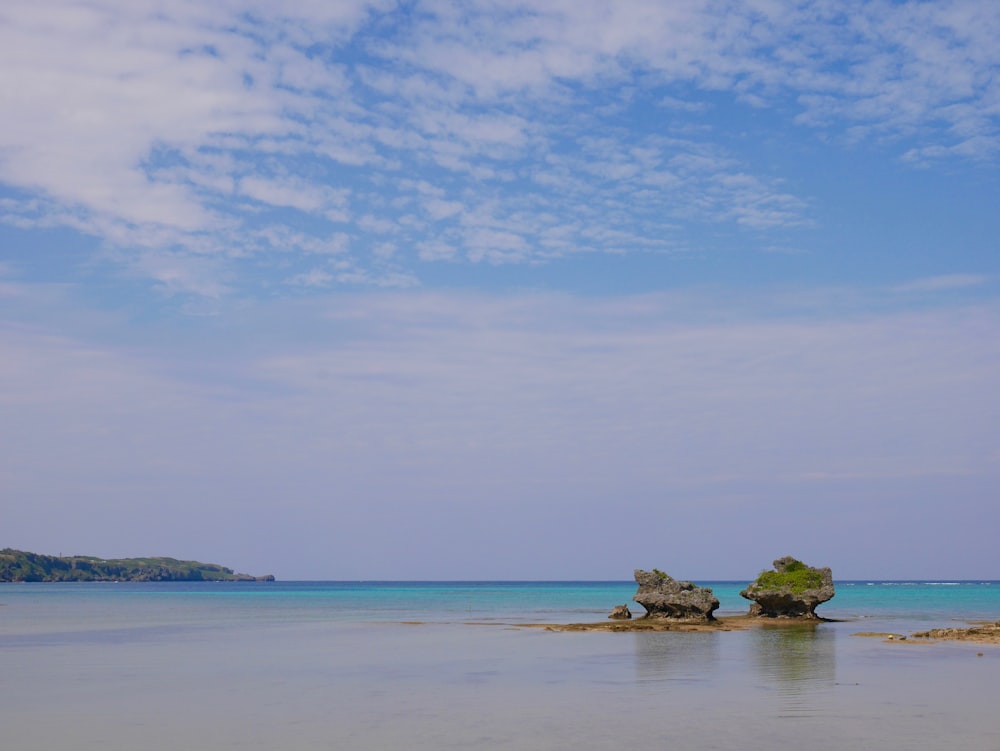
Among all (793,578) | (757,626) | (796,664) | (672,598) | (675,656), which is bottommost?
(757,626)

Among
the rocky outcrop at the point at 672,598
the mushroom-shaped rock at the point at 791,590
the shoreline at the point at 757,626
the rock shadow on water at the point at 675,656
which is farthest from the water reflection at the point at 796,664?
the mushroom-shaped rock at the point at 791,590

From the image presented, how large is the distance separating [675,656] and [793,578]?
3078cm

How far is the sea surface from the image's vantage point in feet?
72.7

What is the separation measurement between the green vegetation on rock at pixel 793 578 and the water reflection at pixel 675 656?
14.8 m

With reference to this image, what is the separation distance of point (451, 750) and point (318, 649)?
28.3 m

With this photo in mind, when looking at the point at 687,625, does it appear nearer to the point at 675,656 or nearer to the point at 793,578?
the point at 793,578

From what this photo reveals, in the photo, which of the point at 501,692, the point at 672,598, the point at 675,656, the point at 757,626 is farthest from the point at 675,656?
the point at 672,598

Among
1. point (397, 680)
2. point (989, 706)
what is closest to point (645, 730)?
point (989, 706)

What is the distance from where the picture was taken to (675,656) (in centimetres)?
4122

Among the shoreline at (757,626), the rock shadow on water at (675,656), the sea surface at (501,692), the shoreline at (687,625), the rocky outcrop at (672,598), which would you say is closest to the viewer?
the sea surface at (501,692)

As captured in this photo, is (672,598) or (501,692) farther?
(672,598)

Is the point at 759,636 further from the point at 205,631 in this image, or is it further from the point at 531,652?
the point at 205,631

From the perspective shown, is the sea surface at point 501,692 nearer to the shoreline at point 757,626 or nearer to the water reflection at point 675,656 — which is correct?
the water reflection at point 675,656

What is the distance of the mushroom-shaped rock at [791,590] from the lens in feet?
221
